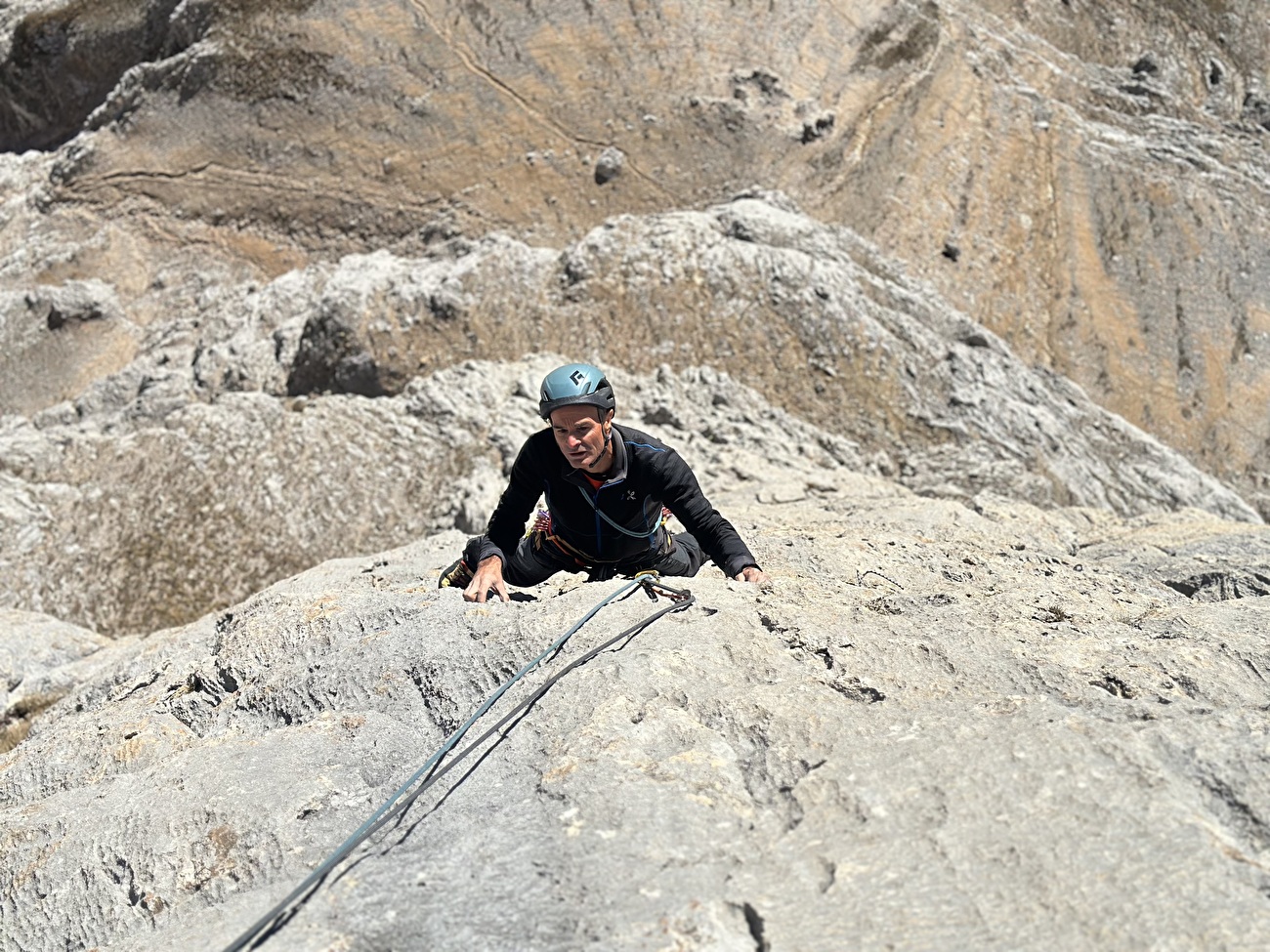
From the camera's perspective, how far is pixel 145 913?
5.91m

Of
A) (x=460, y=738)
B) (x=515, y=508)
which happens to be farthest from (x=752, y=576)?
(x=460, y=738)

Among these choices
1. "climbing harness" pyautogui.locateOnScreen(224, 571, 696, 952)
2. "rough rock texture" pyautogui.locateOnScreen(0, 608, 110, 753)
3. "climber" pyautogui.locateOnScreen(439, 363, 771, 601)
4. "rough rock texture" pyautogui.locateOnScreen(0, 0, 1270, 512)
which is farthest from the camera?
"rough rock texture" pyautogui.locateOnScreen(0, 0, 1270, 512)

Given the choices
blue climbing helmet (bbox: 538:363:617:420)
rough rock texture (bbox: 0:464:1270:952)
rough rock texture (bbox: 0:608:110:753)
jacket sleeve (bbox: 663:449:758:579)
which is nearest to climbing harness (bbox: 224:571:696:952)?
rough rock texture (bbox: 0:464:1270:952)

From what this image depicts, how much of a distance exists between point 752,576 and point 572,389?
2580 millimetres

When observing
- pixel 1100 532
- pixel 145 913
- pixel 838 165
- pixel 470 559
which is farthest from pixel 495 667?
pixel 838 165

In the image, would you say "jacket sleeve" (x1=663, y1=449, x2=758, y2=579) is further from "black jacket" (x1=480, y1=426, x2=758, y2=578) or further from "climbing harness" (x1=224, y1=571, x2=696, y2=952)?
"climbing harness" (x1=224, y1=571, x2=696, y2=952)

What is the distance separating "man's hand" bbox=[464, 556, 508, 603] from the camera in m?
8.23

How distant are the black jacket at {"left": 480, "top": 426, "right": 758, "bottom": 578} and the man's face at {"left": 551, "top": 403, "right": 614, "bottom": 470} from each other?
1.56 ft

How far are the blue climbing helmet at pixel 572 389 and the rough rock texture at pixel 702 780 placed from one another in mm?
1795

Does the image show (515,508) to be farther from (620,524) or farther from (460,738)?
(460,738)

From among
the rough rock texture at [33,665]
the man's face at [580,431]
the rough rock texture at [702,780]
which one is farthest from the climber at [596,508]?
the rough rock texture at [33,665]

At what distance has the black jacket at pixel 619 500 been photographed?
27.2 feet

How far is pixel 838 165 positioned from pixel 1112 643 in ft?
97.0

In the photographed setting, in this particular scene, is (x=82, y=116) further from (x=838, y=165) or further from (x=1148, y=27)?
(x=1148, y=27)
